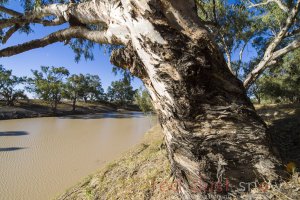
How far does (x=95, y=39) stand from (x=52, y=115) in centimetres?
2363

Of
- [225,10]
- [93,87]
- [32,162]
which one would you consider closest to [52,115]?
[93,87]

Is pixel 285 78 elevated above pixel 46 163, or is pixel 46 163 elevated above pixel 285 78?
pixel 285 78

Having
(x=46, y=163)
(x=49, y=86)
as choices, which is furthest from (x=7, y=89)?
(x=46, y=163)

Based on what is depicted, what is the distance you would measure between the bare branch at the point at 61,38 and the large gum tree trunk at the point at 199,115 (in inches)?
20.8

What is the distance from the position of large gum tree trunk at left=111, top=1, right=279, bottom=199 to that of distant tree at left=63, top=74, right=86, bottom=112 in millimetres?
27601

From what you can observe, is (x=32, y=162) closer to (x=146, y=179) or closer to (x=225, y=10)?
(x=146, y=179)

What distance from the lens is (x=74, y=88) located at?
2998cm

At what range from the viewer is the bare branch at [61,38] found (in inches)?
75.8

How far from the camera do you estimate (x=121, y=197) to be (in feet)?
7.56

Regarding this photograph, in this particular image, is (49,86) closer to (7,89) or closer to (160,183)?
(7,89)

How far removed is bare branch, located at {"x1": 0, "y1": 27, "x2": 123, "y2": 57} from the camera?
1925mm

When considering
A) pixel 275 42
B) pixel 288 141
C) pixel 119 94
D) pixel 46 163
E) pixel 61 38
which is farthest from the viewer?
pixel 119 94

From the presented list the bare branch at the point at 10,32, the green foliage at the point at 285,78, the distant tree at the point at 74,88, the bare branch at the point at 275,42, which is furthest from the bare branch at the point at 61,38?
the distant tree at the point at 74,88

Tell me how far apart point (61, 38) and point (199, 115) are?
5.68ft
